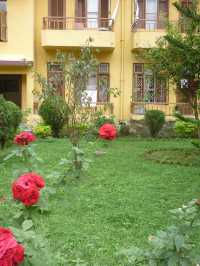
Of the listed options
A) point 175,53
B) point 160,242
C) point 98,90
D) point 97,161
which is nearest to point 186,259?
point 160,242

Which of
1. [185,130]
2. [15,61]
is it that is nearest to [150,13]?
[185,130]

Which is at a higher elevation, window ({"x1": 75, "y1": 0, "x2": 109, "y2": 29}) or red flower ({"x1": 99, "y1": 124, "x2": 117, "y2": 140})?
window ({"x1": 75, "y1": 0, "x2": 109, "y2": 29})

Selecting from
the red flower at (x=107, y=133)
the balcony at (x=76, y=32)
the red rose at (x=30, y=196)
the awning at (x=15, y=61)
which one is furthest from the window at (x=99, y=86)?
the red rose at (x=30, y=196)

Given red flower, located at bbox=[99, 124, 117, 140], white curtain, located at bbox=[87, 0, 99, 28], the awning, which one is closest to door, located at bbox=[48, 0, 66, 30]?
white curtain, located at bbox=[87, 0, 99, 28]

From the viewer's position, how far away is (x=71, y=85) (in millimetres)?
12906

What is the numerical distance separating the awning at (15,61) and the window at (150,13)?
4.84 m

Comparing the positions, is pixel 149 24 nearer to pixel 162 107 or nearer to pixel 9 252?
pixel 162 107

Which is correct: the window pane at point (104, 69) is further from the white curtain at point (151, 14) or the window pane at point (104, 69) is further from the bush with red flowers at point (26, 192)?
the bush with red flowers at point (26, 192)

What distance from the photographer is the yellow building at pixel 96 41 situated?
20.9 m

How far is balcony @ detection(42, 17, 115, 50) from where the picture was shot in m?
20.9

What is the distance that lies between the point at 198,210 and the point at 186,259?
27 centimetres

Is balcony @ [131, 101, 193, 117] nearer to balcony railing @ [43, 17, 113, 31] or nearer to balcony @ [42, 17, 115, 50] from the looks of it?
balcony @ [42, 17, 115, 50]

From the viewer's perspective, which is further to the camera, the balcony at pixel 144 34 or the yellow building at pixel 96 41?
the balcony at pixel 144 34

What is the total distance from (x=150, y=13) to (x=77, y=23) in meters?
3.12
